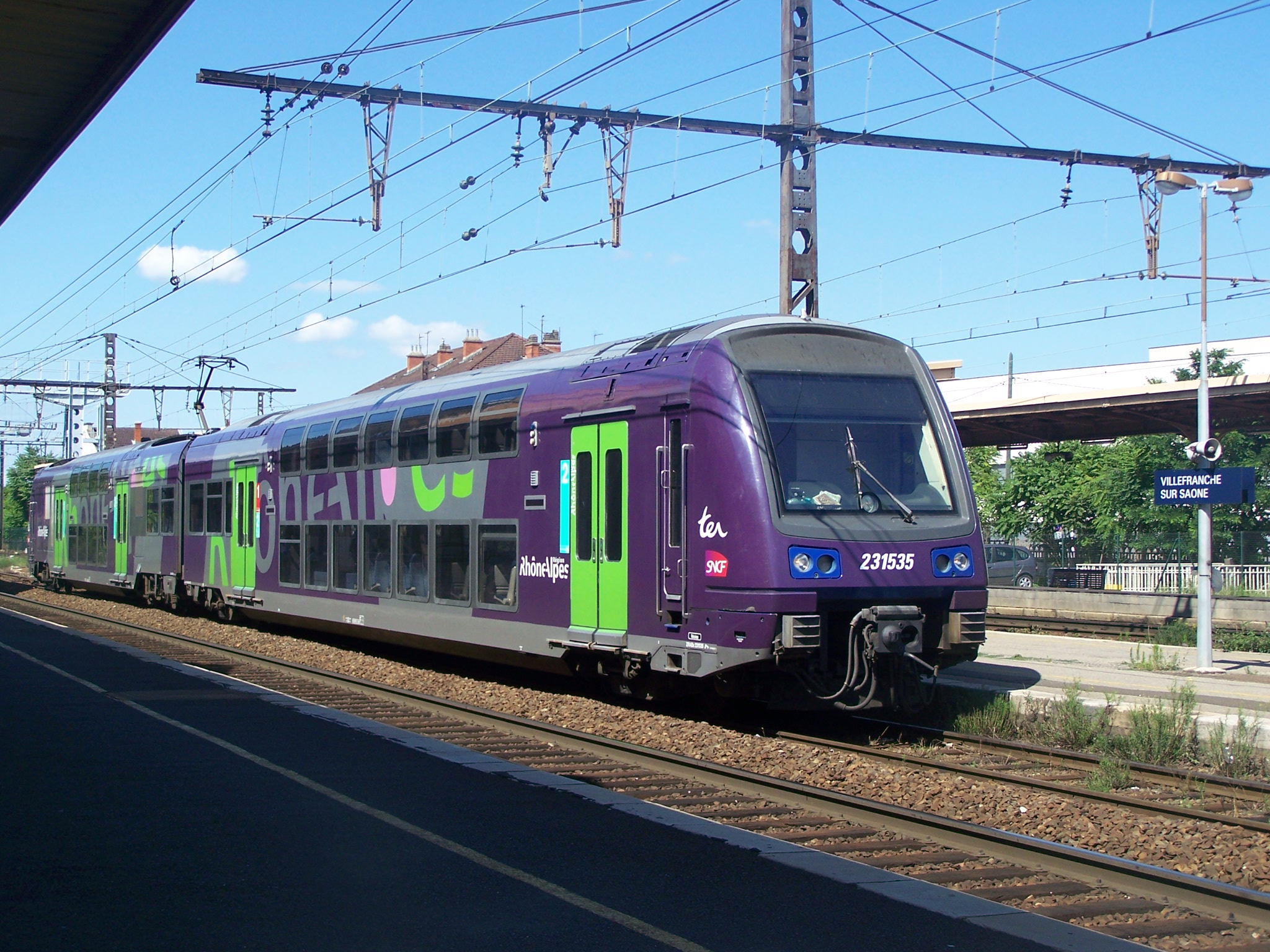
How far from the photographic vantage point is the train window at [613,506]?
11820 millimetres

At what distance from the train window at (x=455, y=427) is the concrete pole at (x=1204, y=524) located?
9889 millimetres

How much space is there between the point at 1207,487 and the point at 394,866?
13886 mm

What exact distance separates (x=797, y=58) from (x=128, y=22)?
1027 centimetres

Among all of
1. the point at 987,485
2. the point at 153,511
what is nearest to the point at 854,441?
the point at 153,511

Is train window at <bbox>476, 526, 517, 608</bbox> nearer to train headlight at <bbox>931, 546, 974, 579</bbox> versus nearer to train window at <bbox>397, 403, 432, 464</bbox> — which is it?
train window at <bbox>397, 403, 432, 464</bbox>

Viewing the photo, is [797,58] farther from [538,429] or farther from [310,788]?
[310,788]

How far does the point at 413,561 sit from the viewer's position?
15.7 metres

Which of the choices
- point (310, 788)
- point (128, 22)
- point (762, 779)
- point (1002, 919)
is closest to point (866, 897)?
point (1002, 919)

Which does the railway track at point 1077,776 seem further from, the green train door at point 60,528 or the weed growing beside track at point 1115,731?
the green train door at point 60,528

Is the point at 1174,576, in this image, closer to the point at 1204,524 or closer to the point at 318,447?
the point at 1204,524

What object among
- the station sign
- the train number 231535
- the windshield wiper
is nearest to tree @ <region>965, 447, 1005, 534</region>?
the station sign

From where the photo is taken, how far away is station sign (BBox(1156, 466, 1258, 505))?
16.7 meters

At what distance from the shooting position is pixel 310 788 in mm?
8523

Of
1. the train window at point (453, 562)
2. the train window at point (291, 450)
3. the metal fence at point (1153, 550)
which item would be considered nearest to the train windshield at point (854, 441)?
the train window at point (453, 562)
